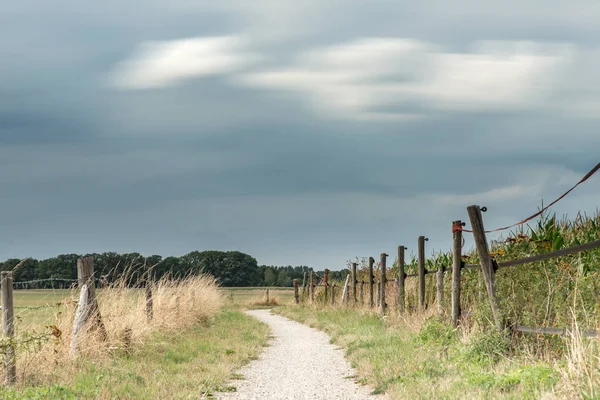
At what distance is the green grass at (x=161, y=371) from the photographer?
7.92 meters

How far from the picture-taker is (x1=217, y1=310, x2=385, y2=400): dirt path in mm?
8664

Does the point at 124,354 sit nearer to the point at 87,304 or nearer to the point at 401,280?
the point at 87,304

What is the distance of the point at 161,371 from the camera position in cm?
990

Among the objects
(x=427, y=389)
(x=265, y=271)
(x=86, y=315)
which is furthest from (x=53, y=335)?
(x=265, y=271)

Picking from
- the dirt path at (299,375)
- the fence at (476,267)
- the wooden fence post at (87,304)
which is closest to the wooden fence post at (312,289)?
the fence at (476,267)

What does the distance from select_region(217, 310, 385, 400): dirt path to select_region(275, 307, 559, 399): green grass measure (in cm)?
29

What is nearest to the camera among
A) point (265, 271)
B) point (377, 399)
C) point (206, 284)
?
point (377, 399)

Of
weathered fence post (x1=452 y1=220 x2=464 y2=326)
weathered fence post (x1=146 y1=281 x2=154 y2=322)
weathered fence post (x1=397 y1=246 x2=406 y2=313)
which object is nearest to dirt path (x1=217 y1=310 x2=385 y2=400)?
weathered fence post (x1=452 y1=220 x2=464 y2=326)

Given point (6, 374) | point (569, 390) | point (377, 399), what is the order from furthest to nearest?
point (6, 374) → point (377, 399) → point (569, 390)

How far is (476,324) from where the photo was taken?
33.9 feet

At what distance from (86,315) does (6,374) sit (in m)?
Answer: 2.14

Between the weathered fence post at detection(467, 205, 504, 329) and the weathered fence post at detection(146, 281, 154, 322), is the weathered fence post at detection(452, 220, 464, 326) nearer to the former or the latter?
the weathered fence post at detection(467, 205, 504, 329)

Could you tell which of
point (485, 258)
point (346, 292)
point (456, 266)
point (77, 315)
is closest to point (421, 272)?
point (456, 266)

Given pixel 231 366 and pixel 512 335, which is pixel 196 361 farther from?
pixel 512 335
